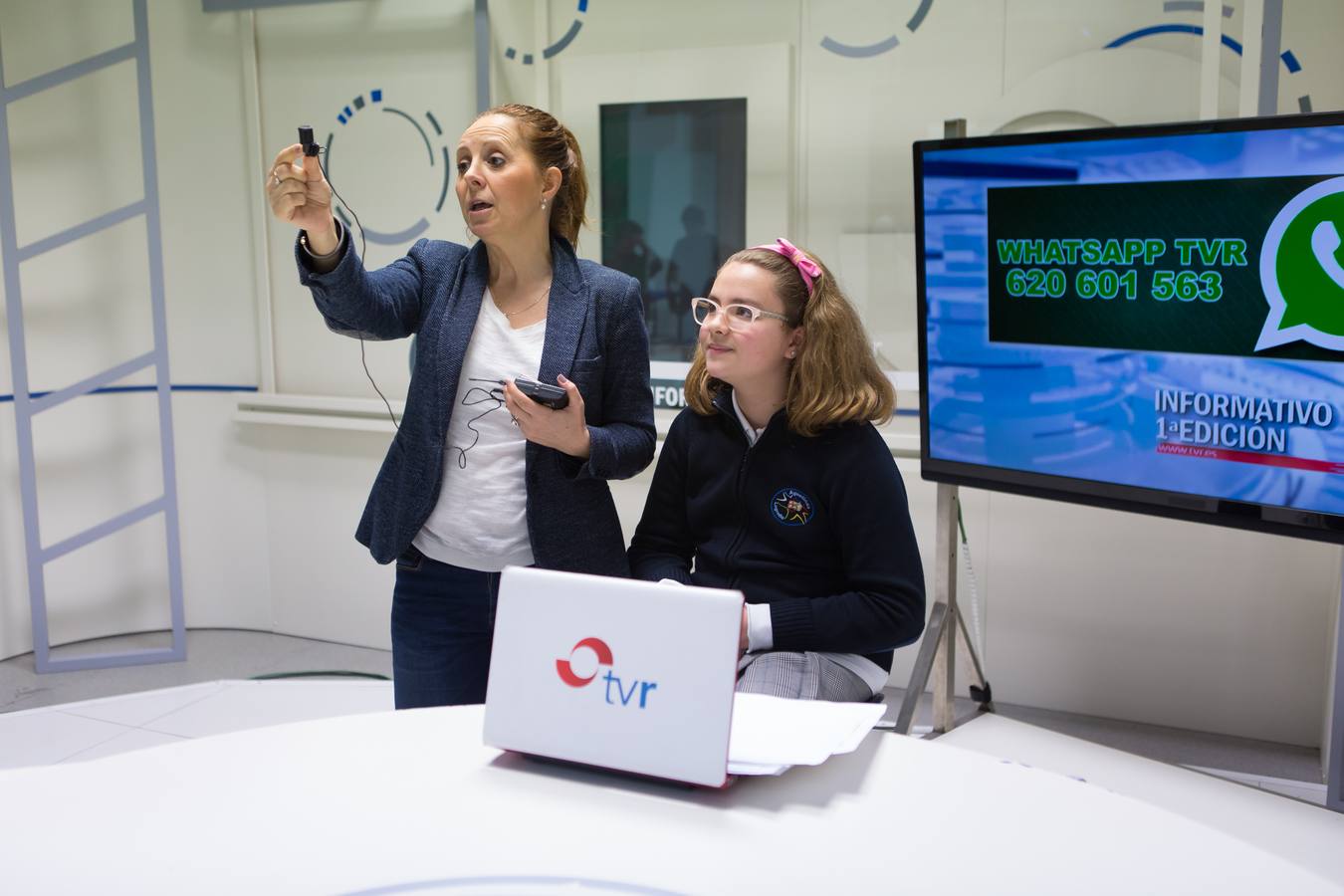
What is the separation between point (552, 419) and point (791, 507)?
421mm

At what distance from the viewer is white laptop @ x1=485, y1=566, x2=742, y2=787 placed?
1164mm

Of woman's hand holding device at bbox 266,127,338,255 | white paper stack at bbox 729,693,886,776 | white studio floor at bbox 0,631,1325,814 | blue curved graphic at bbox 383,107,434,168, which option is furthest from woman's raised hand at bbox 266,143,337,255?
blue curved graphic at bbox 383,107,434,168

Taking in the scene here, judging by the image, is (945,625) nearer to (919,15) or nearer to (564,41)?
(919,15)

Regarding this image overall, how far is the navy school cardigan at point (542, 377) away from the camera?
5.84 feet

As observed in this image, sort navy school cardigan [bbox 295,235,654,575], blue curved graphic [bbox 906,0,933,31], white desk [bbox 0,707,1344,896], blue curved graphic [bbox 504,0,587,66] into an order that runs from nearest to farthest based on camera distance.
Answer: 1. white desk [bbox 0,707,1344,896]
2. navy school cardigan [bbox 295,235,654,575]
3. blue curved graphic [bbox 906,0,933,31]
4. blue curved graphic [bbox 504,0,587,66]

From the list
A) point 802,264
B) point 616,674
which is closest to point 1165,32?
point 802,264

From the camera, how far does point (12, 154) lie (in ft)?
12.4

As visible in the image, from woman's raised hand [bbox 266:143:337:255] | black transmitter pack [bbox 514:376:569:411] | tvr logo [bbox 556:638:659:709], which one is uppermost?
woman's raised hand [bbox 266:143:337:255]

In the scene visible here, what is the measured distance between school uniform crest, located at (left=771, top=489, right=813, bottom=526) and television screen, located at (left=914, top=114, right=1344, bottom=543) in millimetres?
663

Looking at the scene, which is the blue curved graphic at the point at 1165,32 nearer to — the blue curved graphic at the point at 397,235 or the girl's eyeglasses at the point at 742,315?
the girl's eyeglasses at the point at 742,315

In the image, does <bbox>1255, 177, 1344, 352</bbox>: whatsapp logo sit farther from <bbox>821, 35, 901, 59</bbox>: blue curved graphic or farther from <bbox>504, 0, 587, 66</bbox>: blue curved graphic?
<bbox>504, 0, 587, 66</bbox>: blue curved graphic

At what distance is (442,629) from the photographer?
1.81 metres

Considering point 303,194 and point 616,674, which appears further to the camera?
point 303,194

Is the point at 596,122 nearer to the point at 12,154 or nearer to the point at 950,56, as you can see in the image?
the point at 950,56
